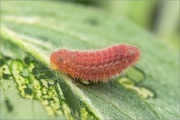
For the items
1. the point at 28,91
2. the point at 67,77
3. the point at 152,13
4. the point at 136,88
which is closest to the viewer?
the point at 28,91

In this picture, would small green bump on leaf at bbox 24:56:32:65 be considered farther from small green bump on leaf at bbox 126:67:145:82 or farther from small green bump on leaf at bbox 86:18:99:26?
small green bump on leaf at bbox 86:18:99:26

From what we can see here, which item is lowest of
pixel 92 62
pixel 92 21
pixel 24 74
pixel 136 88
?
pixel 136 88

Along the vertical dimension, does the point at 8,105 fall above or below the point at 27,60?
below

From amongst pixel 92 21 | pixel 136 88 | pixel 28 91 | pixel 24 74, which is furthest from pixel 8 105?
pixel 92 21

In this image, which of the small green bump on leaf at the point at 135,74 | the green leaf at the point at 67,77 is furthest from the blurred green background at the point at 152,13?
the small green bump on leaf at the point at 135,74

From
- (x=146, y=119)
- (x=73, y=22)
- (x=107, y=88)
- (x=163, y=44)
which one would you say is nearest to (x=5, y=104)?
(x=107, y=88)

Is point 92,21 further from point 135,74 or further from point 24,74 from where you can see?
point 24,74

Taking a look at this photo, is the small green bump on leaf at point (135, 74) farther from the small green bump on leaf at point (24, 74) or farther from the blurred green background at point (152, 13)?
the blurred green background at point (152, 13)
